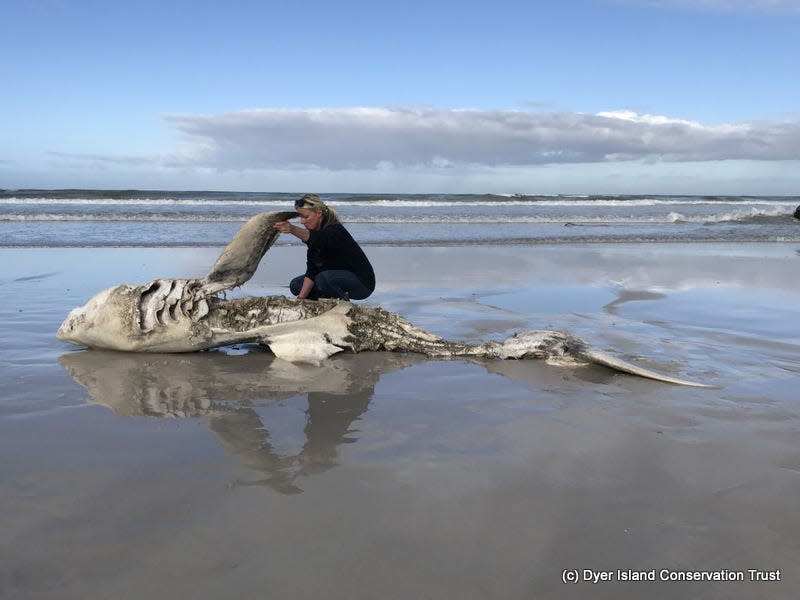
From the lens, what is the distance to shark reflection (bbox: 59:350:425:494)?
3.18m

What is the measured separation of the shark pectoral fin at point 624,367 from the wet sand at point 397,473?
2.5 inches

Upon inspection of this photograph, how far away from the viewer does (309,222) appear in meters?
→ 5.96

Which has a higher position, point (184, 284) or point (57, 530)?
point (184, 284)

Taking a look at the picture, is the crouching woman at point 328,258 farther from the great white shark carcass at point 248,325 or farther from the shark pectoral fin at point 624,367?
the shark pectoral fin at point 624,367

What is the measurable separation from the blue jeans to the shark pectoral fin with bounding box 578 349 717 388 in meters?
2.30

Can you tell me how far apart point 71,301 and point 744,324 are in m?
7.23

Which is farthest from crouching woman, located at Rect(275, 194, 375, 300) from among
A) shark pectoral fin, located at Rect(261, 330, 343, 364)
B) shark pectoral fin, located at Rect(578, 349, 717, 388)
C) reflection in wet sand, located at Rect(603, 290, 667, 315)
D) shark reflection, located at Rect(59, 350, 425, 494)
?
reflection in wet sand, located at Rect(603, 290, 667, 315)

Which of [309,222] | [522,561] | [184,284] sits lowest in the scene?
[522,561]

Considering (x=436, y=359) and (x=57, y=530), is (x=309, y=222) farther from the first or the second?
(x=57, y=530)

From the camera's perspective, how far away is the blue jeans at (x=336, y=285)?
615 cm

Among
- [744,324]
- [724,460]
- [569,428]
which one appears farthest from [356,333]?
[744,324]

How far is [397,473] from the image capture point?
2.97 m

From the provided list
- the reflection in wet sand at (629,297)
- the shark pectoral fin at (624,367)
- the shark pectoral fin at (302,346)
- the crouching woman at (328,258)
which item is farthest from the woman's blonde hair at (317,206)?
the reflection in wet sand at (629,297)

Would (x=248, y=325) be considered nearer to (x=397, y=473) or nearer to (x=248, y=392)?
(x=248, y=392)
